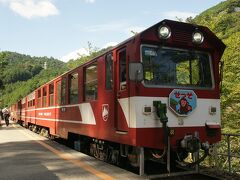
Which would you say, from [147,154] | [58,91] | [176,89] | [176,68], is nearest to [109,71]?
[176,68]

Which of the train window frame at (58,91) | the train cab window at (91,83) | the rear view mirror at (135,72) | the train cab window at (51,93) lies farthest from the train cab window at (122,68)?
the train cab window at (51,93)

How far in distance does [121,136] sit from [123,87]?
1.03 m

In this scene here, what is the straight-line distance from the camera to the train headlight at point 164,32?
7.57m

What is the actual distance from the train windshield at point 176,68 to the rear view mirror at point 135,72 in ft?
1.27

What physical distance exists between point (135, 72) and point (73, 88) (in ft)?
16.5

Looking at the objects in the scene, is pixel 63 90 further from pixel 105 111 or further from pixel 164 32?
pixel 164 32

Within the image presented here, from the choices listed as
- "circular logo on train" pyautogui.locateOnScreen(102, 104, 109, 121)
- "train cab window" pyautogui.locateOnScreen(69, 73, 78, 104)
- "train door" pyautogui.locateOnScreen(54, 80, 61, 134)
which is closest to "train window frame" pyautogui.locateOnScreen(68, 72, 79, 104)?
"train cab window" pyautogui.locateOnScreen(69, 73, 78, 104)

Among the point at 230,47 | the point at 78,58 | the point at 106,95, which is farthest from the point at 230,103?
the point at 78,58

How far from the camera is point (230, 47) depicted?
17.2 m

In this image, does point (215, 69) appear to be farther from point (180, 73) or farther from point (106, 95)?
point (106, 95)

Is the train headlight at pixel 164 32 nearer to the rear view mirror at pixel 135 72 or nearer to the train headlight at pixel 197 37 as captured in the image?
the train headlight at pixel 197 37

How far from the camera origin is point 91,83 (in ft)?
32.3

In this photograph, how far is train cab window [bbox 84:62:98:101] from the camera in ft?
31.1

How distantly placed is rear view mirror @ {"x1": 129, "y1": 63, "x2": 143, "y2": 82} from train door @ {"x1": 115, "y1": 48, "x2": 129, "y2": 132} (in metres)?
0.58
